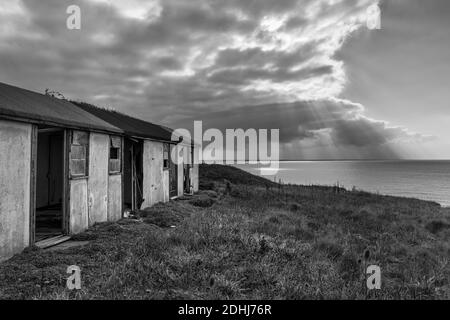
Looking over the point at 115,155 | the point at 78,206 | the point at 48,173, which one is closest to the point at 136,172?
the point at 115,155

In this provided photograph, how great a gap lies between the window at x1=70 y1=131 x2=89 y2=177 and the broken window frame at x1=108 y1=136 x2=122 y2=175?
1.45m

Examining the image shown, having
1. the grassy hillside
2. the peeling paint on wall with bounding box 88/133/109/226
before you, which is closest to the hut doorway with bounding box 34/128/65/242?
the peeling paint on wall with bounding box 88/133/109/226

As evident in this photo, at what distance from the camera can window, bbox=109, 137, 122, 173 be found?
11.0 metres

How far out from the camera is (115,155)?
11.4 m

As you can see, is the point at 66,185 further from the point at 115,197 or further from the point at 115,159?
the point at 115,159

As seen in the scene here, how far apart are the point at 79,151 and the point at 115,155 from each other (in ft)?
7.65

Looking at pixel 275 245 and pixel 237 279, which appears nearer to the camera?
Answer: pixel 237 279

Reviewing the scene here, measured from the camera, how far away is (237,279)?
5.75 metres

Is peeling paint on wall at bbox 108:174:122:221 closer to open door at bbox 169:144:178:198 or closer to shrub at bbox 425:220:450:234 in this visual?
Answer: open door at bbox 169:144:178:198

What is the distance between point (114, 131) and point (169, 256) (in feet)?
18.1

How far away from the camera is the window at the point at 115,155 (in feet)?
36.1

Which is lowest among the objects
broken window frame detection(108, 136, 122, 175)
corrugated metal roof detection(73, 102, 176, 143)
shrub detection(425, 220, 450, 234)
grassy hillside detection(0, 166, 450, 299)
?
shrub detection(425, 220, 450, 234)
